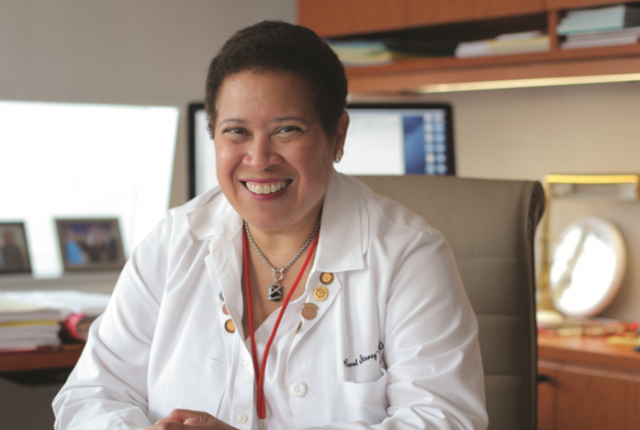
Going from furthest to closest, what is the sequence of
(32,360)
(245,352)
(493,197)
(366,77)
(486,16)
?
(366,77), (486,16), (32,360), (493,197), (245,352)

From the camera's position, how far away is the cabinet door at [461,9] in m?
2.11

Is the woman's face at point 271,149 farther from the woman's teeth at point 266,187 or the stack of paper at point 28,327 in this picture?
the stack of paper at point 28,327

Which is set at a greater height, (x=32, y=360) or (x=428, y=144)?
(x=428, y=144)

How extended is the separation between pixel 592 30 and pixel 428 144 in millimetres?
611

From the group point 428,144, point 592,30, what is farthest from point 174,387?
point 592,30

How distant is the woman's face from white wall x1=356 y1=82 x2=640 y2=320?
41.1 inches

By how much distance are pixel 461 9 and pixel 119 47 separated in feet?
4.45

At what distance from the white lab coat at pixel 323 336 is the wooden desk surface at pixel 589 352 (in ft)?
2.59

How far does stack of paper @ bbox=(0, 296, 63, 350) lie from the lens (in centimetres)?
159

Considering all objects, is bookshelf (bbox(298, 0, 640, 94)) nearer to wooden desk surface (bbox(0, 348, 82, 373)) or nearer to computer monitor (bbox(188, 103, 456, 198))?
computer monitor (bbox(188, 103, 456, 198))

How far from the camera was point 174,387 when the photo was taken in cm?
126

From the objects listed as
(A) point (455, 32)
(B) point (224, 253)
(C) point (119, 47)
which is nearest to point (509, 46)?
(A) point (455, 32)

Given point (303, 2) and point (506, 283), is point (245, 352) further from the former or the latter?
point (303, 2)

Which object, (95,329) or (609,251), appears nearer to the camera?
(95,329)
